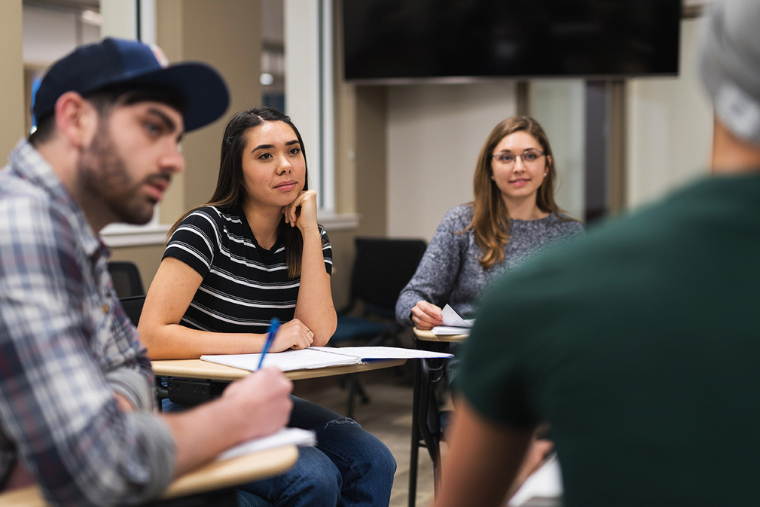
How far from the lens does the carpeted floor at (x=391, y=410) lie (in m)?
3.03

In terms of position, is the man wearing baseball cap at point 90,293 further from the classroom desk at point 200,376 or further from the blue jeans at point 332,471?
the blue jeans at point 332,471

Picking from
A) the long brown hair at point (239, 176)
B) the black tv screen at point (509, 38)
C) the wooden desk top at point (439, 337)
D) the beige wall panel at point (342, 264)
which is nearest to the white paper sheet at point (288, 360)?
the long brown hair at point (239, 176)

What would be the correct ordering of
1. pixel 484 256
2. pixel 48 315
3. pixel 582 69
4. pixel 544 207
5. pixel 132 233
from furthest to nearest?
pixel 582 69 < pixel 132 233 < pixel 544 207 < pixel 484 256 < pixel 48 315

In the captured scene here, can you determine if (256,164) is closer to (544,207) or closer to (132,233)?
(544,207)

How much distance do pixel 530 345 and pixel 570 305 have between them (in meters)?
0.05

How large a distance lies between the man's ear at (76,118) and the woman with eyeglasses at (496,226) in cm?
164

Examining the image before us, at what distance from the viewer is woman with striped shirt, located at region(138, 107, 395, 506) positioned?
1723 millimetres

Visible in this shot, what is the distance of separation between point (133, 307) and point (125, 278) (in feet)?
2.31

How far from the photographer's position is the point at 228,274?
1.91 meters

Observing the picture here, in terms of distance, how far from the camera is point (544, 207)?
2.77 m

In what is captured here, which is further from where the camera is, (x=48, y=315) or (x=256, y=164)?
(x=256, y=164)

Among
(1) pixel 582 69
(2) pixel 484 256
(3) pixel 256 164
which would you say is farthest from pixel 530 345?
(1) pixel 582 69

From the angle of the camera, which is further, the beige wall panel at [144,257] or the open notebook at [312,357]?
the beige wall panel at [144,257]

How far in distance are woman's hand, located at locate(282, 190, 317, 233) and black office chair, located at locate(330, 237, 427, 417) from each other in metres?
1.97
